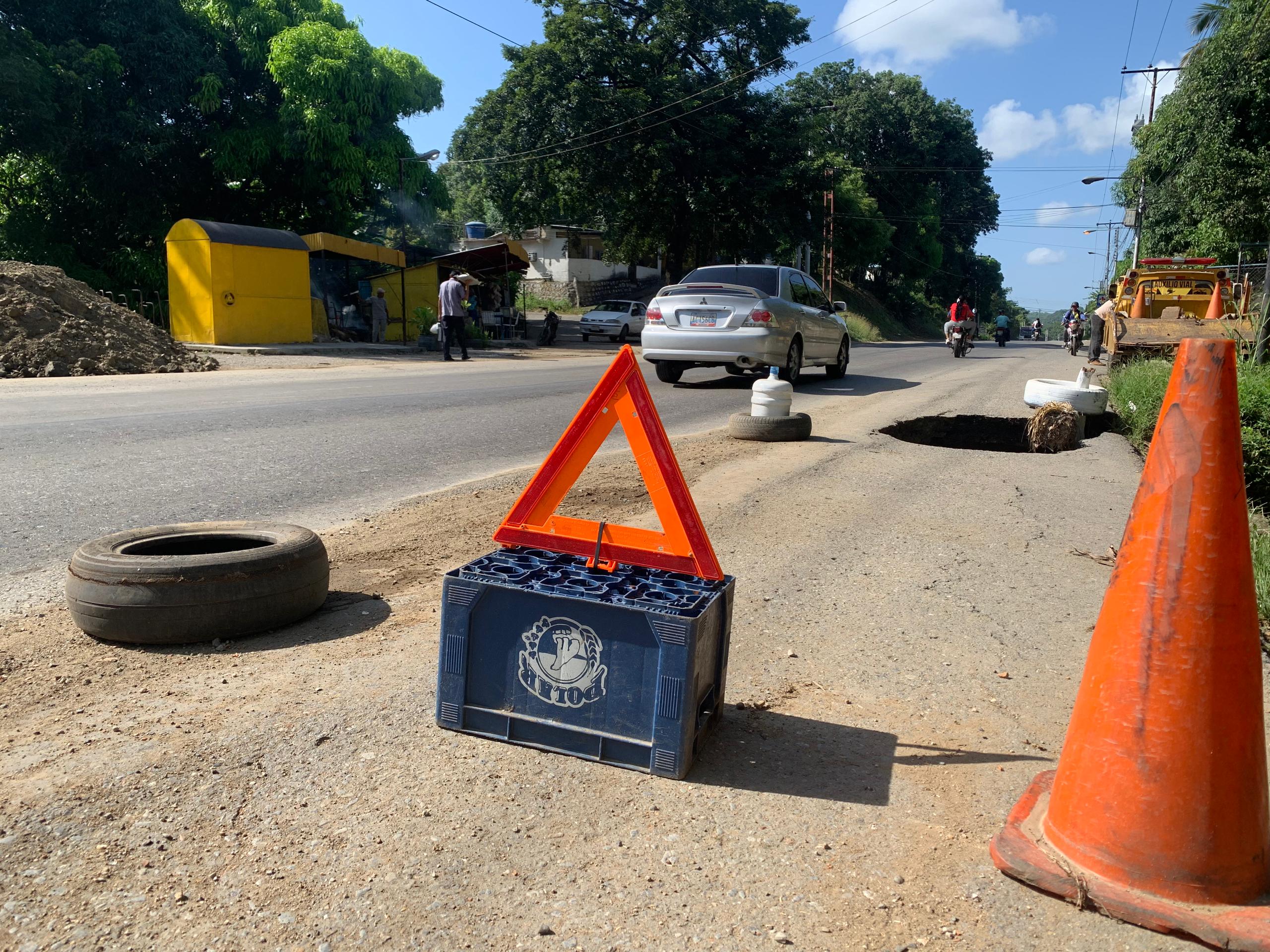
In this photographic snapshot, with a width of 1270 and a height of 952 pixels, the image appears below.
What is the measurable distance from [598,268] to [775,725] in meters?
52.6

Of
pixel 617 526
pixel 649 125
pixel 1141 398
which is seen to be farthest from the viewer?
pixel 649 125

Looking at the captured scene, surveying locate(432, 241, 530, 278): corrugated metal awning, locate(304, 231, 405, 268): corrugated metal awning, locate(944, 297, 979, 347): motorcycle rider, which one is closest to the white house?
locate(432, 241, 530, 278): corrugated metal awning

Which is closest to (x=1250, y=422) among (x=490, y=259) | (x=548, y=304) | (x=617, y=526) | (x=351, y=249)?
(x=617, y=526)

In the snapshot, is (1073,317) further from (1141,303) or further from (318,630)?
(318,630)

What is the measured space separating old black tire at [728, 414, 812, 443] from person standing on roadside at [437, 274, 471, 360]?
11.8 meters

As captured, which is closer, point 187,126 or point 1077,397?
point 1077,397

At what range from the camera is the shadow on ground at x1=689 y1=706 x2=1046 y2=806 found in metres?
2.73

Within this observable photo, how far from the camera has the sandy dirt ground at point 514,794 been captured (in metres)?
2.08

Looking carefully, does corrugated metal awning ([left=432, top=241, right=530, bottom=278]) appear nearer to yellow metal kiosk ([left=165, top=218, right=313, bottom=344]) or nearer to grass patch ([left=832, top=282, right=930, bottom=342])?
yellow metal kiosk ([left=165, top=218, right=313, bottom=344])

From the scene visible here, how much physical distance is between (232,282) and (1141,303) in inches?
753

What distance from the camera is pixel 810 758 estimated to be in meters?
2.92

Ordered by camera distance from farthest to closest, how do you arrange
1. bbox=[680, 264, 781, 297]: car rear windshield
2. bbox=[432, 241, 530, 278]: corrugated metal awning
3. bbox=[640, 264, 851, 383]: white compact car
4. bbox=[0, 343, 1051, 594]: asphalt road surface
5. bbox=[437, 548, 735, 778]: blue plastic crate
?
bbox=[432, 241, 530, 278]: corrugated metal awning < bbox=[680, 264, 781, 297]: car rear windshield < bbox=[640, 264, 851, 383]: white compact car < bbox=[0, 343, 1051, 594]: asphalt road surface < bbox=[437, 548, 735, 778]: blue plastic crate

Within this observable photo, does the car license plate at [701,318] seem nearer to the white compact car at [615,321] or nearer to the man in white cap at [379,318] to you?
the man in white cap at [379,318]

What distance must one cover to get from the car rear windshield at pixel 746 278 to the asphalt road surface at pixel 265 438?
5.16 ft
